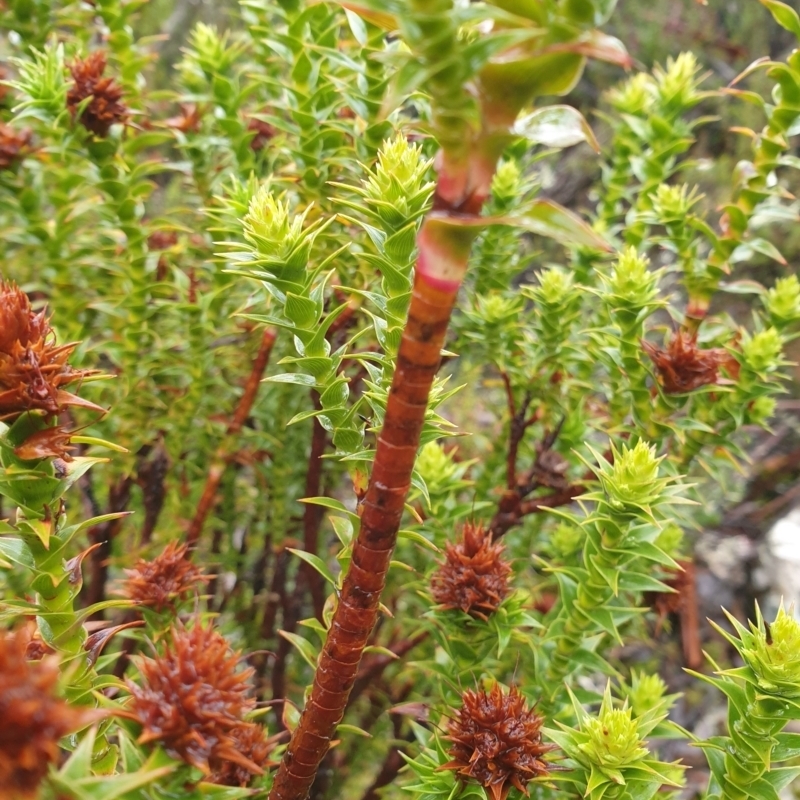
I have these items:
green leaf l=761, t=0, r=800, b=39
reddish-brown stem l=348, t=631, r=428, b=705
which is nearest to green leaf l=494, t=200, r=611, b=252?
green leaf l=761, t=0, r=800, b=39

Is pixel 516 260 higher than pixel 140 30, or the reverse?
pixel 140 30

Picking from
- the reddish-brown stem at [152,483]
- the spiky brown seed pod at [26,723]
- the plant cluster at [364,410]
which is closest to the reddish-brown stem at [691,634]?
the plant cluster at [364,410]

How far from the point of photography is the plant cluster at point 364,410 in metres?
0.41

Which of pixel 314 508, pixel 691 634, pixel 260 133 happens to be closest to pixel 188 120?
pixel 260 133

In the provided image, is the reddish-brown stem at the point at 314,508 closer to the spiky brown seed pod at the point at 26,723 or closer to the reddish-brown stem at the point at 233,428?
the reddish-brown stem at the point at 233,428

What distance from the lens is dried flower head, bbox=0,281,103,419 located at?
49 cm

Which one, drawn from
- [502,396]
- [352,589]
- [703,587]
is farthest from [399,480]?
[703,587]

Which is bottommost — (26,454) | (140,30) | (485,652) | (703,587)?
(703,587)

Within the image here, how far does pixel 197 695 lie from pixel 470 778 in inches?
12.0

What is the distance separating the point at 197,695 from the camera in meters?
0.42

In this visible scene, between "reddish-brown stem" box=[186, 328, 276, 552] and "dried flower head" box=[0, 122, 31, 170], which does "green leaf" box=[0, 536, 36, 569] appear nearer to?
"reddish-brown stem" box=[186, 328, 276, 552]

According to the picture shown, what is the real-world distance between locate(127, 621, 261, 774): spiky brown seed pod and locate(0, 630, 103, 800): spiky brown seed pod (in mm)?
62

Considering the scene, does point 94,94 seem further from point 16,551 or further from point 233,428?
point 16,551

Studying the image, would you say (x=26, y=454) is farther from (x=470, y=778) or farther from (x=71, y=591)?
(x=470, y=778)
